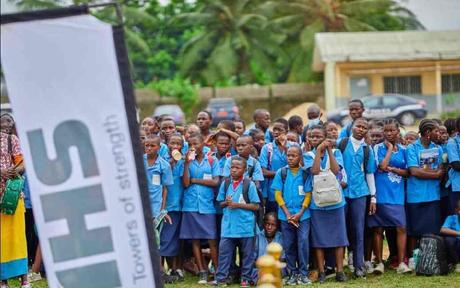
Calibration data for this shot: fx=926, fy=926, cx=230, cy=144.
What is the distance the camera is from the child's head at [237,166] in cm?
912

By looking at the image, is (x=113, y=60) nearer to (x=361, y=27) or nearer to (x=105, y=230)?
(x=105, y=230)

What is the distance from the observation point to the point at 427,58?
34375 millimetres

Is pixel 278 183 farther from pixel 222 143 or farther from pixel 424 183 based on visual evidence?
pixel 424 183

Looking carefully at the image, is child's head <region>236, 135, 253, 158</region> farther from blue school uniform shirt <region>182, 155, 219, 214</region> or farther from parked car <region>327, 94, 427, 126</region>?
parked car <region>327, 94, 427, 126</region>

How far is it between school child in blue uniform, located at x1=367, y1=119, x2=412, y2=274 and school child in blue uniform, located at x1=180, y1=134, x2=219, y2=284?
170 cm

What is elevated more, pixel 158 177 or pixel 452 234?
pixel 158 177

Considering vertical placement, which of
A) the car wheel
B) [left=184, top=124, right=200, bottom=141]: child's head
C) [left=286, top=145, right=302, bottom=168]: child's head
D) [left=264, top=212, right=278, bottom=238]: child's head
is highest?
[left=184, top=124, right=200, bottom=141]: child's head

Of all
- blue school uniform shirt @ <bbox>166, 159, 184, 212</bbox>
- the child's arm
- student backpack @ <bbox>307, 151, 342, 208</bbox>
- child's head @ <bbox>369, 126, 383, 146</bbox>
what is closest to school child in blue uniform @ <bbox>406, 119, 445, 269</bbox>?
child's head @ <bbox>369, 126, 383, 146</bbox>

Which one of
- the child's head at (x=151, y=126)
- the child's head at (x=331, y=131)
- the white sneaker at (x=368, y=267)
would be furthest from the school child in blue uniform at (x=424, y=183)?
the child's head at (x=151, y=126)

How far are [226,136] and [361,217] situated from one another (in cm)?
165

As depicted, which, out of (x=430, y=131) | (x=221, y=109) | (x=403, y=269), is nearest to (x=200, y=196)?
(x=403, y=269)

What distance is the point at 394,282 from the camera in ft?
30.3

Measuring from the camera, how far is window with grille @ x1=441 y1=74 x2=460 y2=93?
3550 centimetres

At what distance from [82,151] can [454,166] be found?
17.3ft
